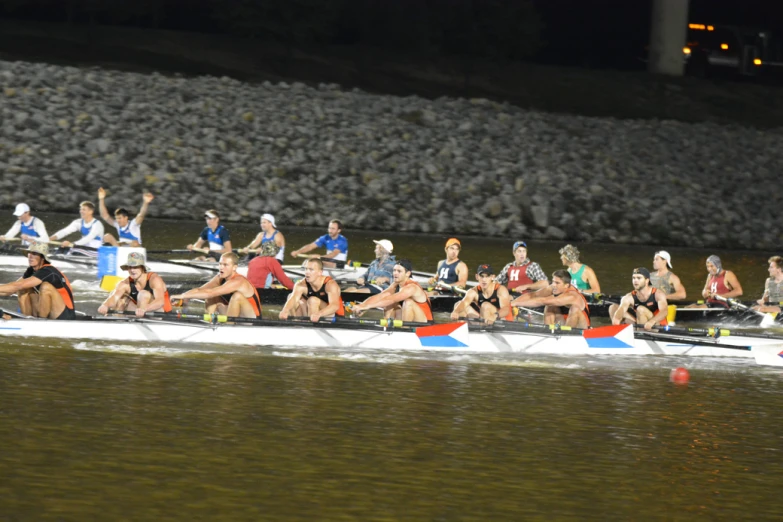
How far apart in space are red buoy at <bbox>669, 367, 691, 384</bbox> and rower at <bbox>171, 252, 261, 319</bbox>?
214 inches

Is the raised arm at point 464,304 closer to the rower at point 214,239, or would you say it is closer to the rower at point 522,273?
the rower at point 522,273

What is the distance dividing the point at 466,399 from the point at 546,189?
25265 millimetres

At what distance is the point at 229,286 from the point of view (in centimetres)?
1742

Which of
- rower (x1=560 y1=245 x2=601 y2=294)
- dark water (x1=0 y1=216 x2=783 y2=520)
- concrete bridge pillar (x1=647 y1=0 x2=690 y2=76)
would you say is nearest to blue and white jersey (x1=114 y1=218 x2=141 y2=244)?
dark water (x1=0 y1=216 x2=783 y2=520)

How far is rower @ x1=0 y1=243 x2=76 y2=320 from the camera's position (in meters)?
16.8

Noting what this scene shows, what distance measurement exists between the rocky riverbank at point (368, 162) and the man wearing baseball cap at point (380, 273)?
15.8 meters

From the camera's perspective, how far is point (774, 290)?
70.7 ft

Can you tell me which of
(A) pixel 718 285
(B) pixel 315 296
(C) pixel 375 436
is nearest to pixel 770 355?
(A) pixel 718 285

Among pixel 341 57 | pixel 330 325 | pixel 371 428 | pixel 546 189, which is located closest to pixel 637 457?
pixel 371 428

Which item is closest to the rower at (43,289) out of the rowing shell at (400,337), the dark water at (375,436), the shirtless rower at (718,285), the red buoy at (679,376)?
the rowing shell at (400,337)

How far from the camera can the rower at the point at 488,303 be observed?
18.3 m

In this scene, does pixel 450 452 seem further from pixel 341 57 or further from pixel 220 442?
pixel 341 57

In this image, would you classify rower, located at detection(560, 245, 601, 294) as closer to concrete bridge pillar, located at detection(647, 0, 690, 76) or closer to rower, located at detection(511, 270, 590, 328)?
rower, located at detection(511, 270, 590, 328)

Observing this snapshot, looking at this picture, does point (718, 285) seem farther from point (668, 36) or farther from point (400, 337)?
point (668, 36)
